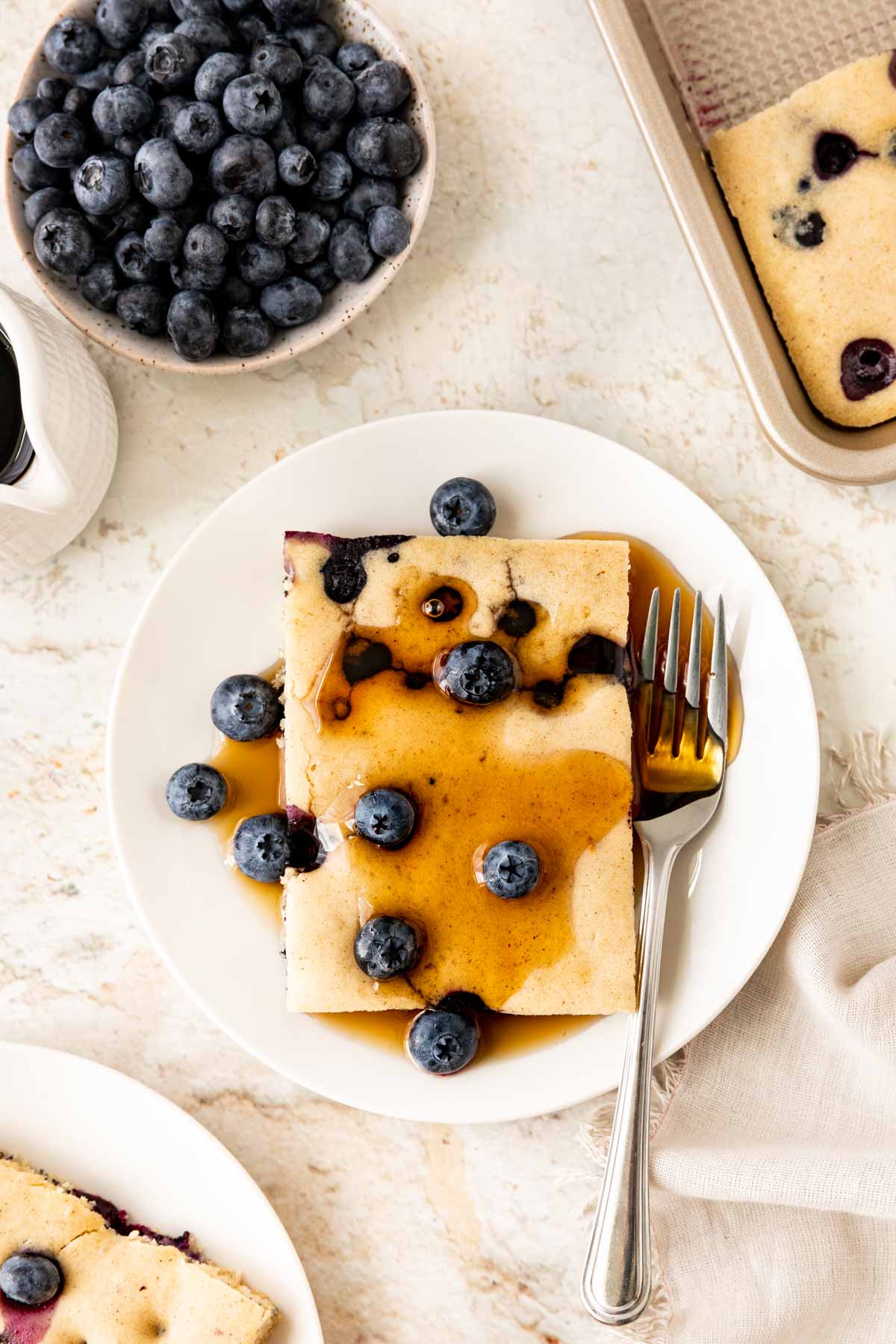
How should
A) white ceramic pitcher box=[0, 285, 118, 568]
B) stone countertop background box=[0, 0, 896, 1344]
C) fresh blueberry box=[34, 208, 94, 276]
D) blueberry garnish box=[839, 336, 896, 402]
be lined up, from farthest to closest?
stone countertop background box=[0, 0, 896, 1344] → blueberry garnish box=[839, 336, 896, 402] → fresh blueberry box=[34, 208, 94, 276] → white ceramic pitcher box=[0, 285, 118, 568]

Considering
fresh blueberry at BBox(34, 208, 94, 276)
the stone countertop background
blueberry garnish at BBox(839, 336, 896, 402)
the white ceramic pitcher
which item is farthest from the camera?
the stone countertop background

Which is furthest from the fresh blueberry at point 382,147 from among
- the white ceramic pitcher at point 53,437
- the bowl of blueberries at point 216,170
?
the white ceramic pitcher at point 53,437

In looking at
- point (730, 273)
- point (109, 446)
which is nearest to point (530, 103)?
point (730, 273)

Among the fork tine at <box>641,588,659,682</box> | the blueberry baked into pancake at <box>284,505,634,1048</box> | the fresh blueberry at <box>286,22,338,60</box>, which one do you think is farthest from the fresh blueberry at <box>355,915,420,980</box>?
the fresh blueberry at <box>286,22,338,60</box>

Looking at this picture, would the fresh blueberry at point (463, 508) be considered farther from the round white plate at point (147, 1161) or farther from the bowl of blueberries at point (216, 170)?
the round white plate at point (147, 1161)

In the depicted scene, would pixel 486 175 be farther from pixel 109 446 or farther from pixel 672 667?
pixel 672 667

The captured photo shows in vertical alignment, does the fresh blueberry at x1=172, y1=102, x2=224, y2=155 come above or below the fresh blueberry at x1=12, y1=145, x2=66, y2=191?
above

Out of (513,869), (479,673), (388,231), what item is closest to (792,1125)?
(513,869)

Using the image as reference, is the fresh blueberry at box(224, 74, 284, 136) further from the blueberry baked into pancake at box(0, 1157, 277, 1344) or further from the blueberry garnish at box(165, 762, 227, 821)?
the blueberry baked into pancake at box(0, 1157, 277, 1344)
